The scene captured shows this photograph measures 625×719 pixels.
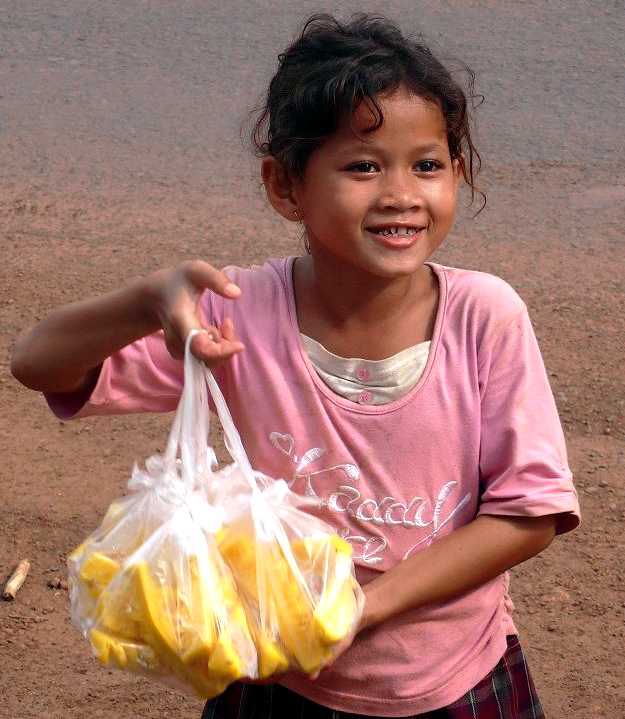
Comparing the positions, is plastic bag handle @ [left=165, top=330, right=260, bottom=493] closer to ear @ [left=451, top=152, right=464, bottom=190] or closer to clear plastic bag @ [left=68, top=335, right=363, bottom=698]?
clear plastic bag @ [left=68, top=335, right=363, bottom=698]

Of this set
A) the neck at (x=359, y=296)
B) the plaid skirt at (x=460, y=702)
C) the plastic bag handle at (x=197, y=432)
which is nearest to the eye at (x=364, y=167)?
the neck at (x=359, y=296)

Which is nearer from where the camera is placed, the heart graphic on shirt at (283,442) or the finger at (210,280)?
the finger at (210,280)

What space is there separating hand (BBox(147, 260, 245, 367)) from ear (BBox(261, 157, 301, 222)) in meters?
0.36

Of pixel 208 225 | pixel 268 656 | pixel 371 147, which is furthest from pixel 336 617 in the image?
pixel 208 225

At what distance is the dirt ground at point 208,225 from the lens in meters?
3.53

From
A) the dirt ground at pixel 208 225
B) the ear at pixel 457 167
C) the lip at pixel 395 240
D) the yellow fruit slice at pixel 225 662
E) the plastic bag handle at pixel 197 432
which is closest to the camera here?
the yellow fruit slice at pixel 225 662

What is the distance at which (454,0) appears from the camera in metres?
7.50

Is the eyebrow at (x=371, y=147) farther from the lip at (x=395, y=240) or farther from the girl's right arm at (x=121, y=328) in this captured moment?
the girl's right arm at (x=121, y=328)

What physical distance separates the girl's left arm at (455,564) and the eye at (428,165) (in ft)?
1.75

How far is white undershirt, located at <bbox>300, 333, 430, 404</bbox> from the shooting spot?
1.99m

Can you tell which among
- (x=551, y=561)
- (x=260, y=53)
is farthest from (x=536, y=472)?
(x=260, y=53)

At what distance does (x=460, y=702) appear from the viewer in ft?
6.70

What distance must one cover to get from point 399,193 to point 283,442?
42 cm

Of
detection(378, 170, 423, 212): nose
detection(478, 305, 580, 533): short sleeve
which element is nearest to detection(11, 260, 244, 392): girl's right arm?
detection(378, 170, 423, 212): nose
